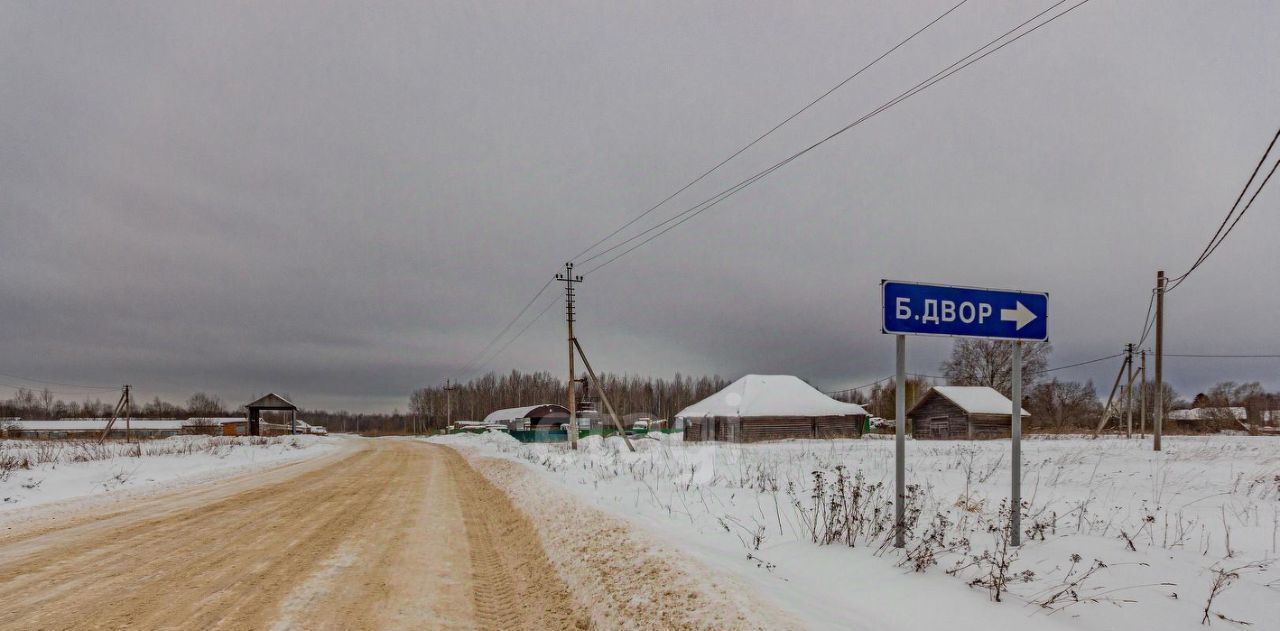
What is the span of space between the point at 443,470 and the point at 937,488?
15.6m

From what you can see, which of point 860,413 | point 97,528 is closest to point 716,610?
point 97,528

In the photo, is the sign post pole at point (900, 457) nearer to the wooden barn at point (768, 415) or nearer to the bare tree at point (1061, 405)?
the wooden barn at point (768, 415)

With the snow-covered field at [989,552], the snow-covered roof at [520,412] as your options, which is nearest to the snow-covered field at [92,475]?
the snow-covered field at [989,552]

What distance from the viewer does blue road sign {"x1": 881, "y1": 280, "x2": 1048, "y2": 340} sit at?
19.8 feet

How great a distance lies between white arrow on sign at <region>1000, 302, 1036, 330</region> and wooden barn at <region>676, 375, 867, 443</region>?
39353 mm

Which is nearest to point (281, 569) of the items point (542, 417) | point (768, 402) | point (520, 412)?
point (768, 402)

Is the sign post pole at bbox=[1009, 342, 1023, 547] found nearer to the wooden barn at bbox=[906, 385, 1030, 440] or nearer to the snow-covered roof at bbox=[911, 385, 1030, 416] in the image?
the wooden barn at bbox=[906, 385, 1030, 440]

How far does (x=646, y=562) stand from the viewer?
5863 millimetres

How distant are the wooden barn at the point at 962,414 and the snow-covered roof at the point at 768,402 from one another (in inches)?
243

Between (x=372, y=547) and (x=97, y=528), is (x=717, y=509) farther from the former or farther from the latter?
(x=97, y=528)

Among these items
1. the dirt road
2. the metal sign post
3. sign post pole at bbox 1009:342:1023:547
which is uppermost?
the metal sign post

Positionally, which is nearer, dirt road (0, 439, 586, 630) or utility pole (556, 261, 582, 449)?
dirt road (0, 439, 586, 630)

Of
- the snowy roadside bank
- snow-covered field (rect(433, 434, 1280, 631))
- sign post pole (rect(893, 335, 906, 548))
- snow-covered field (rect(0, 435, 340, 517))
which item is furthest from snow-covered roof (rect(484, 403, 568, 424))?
sign post pole (rect(893, 335, 906, 548))

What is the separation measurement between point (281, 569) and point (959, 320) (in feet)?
26.0
